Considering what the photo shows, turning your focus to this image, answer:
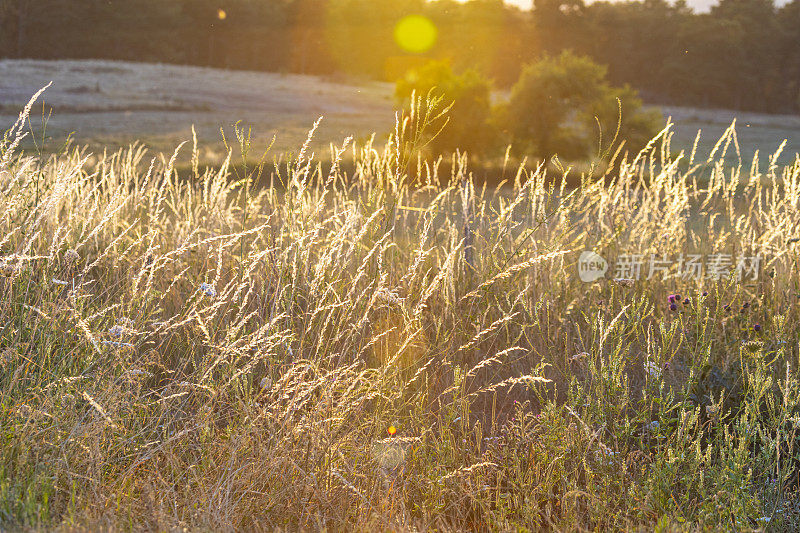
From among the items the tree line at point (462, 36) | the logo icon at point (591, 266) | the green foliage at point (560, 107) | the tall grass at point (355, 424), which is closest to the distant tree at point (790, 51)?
the tree line at point (462, 36)

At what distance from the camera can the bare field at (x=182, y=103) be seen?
11.7m

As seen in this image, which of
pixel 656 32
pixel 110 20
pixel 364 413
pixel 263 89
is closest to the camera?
pixel 364 413

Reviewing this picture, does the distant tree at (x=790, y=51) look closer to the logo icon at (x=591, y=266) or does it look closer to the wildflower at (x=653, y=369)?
the logo icon at (x=591, y=266)

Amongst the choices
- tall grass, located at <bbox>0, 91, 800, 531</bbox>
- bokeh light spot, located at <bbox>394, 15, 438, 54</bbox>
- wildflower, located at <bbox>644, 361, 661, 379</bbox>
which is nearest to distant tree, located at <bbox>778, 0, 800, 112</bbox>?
bokeh light spot, located at <bbox>394, 15, 438, 54</bbox>

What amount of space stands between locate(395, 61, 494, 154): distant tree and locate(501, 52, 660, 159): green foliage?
84 centimetres

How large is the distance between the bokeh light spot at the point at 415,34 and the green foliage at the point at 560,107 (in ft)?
18.4

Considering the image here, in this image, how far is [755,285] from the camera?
401 cm

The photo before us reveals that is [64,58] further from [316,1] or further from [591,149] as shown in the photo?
[591,149]

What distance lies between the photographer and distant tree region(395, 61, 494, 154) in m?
12.5

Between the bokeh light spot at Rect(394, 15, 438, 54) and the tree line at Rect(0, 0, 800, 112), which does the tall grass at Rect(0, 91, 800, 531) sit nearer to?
the bokeh light spot at Rect(394, 15, 438, 54)

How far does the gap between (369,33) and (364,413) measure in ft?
81.6

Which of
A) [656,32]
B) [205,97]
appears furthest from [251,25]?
[656,32]

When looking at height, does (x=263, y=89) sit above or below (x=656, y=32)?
below

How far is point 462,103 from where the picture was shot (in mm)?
12516
